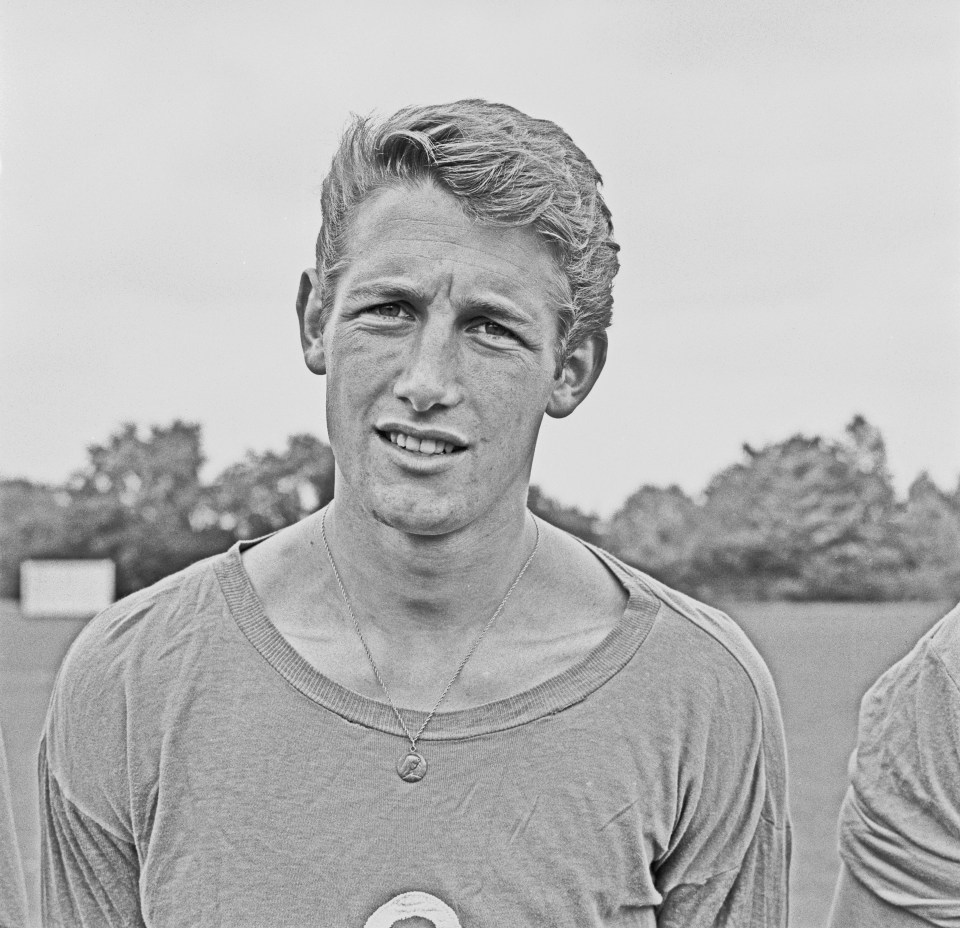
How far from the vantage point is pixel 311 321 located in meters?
2.51

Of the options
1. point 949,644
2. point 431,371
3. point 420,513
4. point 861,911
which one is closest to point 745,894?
point 861,911

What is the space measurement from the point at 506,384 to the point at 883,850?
114 centimetres

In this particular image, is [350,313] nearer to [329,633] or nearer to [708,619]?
[329,633]

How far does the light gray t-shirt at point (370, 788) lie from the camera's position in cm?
235

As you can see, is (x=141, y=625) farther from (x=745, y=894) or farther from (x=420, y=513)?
(x=745, y=894)

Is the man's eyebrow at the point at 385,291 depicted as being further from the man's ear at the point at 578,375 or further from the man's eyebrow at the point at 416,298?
the man's ear at the point at 578,375

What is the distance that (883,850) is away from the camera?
8.61 ft

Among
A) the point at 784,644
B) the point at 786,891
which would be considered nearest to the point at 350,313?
the point at 786,891

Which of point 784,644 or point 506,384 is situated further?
point 784,644

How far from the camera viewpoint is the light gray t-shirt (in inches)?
92.4

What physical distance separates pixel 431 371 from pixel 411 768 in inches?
26.1

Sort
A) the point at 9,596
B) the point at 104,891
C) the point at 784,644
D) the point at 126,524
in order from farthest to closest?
the point at 9,596 < the point at 784,644 < the point at 126,524 < the point at 104,891

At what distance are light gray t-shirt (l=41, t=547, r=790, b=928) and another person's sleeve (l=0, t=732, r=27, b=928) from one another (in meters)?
0.09

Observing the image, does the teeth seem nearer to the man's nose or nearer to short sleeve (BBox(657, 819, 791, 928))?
the man's nose
